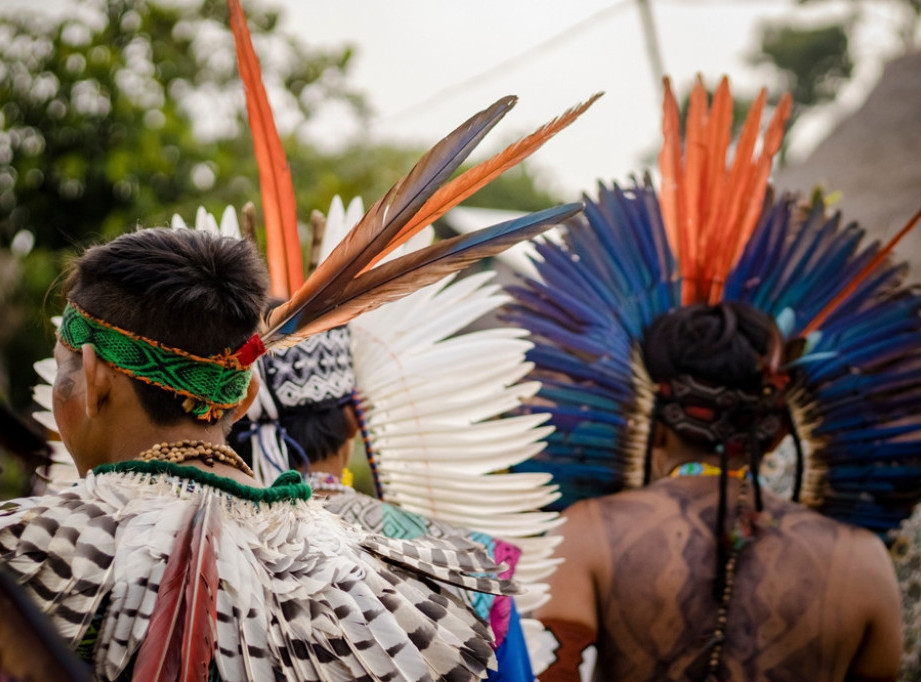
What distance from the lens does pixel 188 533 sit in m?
1.28

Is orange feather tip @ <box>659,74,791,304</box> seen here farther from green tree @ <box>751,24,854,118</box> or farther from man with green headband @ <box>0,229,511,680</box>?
green tree @ <box>751,24,854,118</box>

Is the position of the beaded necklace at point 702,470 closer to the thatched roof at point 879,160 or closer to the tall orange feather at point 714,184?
the tall orange feather at point 714,184

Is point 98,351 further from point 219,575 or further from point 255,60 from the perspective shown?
point 255,60

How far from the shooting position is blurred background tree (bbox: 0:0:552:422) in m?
7.53

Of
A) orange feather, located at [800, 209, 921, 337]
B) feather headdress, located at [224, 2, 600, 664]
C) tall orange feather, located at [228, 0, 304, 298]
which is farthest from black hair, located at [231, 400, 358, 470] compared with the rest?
orange feather, located at [800, 209, 921, 337]

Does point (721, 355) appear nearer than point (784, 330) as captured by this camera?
Yes

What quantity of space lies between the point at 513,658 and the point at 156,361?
36.0 inches

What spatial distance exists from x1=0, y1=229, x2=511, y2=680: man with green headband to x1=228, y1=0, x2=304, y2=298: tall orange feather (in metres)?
0.67

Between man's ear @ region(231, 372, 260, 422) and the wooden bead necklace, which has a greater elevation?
man's ear @ region(231, 372, 260, 422)

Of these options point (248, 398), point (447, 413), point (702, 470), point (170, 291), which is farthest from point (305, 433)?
point (702, 470)

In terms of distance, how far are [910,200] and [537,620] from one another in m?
4.53

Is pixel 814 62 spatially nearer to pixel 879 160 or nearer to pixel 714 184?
pixel 879 160

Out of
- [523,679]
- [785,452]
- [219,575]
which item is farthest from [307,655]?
[785,452]

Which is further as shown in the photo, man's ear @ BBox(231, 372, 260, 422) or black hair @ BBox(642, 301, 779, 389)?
black hair @ BBox(642, 301, 779, 389)
